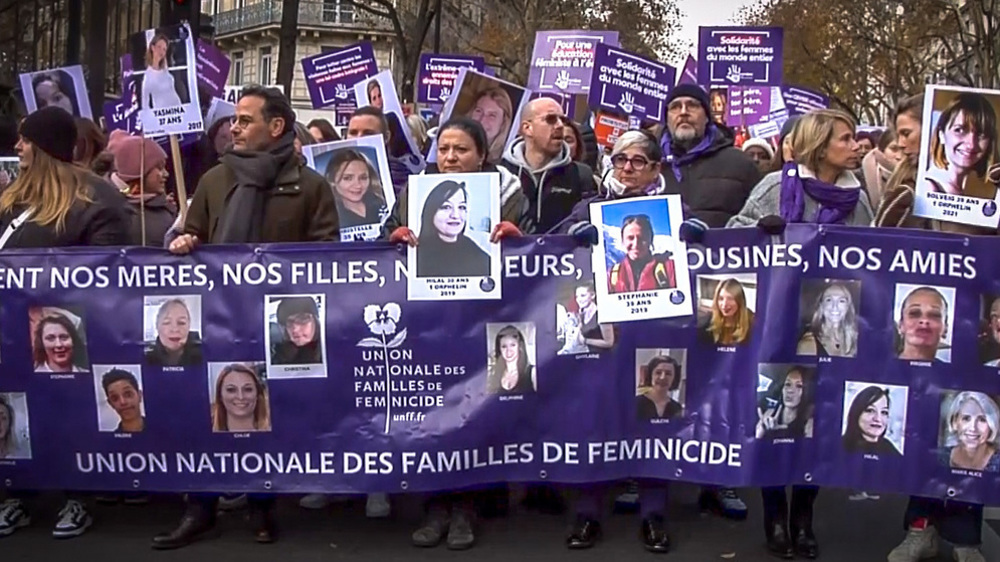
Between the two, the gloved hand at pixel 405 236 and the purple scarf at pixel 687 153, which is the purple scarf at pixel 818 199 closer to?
the purple scarf at pixel 687 153

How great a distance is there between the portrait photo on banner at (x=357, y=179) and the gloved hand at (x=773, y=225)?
9.11 ft

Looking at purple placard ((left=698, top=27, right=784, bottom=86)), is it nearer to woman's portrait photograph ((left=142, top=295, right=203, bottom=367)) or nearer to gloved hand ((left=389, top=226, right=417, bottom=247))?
gloved hand ((left=389, top=226, right=417, bottom=247))

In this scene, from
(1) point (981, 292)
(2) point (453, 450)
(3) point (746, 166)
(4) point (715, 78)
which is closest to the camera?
(1) point (981, 292)

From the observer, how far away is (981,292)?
18.3 ft

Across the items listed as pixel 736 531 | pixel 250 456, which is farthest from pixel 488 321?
pixel 736 531

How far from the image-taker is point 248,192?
6055mm

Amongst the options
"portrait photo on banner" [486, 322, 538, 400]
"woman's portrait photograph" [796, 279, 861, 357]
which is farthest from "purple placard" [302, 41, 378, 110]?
"woman's portrait photograph" [796, 279, 861, 357]

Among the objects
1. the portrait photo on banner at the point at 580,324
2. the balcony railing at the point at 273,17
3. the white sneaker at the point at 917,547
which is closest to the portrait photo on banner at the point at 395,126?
the portrait photo on banner at the point at 580,324

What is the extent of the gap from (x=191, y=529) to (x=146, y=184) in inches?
81.6

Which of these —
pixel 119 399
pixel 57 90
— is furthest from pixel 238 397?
pixel 57 90

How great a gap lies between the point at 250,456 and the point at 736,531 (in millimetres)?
Result: 2246

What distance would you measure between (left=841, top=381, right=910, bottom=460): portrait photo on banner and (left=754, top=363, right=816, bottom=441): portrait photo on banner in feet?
0.49

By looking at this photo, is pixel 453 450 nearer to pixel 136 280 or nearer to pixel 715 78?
pixel 136 280

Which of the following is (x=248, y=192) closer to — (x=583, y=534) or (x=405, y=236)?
(x=405, y=236)
